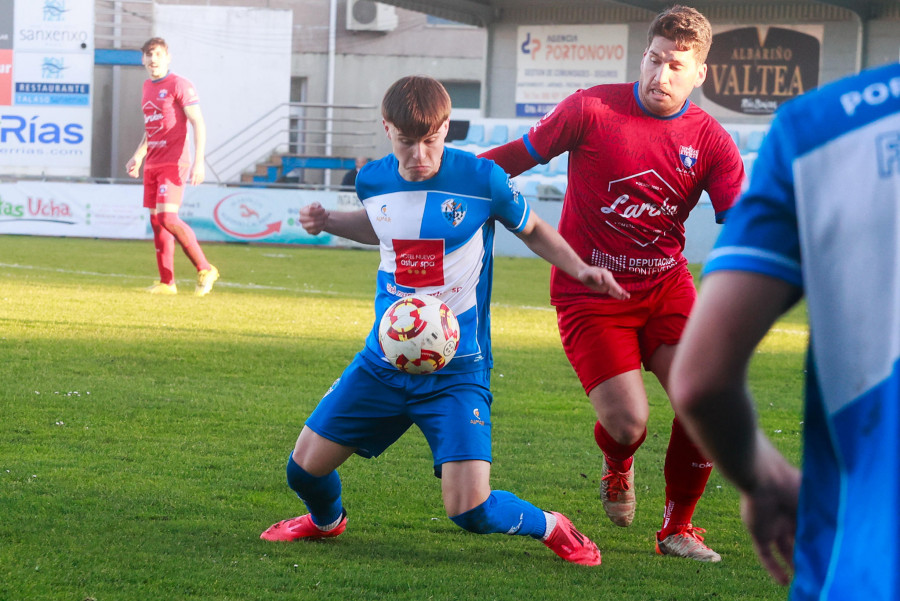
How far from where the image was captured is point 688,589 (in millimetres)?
3506

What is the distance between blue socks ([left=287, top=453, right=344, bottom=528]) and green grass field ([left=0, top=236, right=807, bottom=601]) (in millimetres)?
115

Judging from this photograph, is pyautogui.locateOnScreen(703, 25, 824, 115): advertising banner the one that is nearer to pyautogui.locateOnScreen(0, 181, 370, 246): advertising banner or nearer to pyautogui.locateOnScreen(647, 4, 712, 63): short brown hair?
pyautogui.locateOnScreen(0, 181, 370, 246): advertising banner

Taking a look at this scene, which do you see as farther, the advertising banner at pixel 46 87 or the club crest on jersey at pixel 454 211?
the advertising banner at pixel 46 87

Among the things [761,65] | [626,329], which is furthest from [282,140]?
[626,329]

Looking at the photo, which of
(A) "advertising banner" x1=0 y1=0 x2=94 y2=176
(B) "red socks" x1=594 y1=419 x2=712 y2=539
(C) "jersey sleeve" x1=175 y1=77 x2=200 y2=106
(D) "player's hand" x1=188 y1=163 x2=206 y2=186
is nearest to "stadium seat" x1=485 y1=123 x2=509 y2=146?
(A) "advertising banner" x1=0 y1=0 x2=94 y2=176

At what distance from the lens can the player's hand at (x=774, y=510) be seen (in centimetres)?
132

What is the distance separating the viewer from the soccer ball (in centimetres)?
355

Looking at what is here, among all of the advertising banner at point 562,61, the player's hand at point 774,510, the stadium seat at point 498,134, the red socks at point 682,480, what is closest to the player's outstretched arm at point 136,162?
the red socks at point 682,480

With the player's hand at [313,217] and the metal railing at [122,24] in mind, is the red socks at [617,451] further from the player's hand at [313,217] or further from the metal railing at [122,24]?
the metal railing at [122,24]

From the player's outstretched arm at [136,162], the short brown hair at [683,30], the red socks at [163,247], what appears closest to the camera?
the short brown hair at [683,30]

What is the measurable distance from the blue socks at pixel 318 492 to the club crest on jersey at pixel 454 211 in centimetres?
94

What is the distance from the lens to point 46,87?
24469 millimetres

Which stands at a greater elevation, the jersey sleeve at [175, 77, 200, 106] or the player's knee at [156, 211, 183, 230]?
the jersey sleeve at [175, 77, 200, 106]

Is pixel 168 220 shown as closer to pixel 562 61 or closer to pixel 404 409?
pixel 404 409
